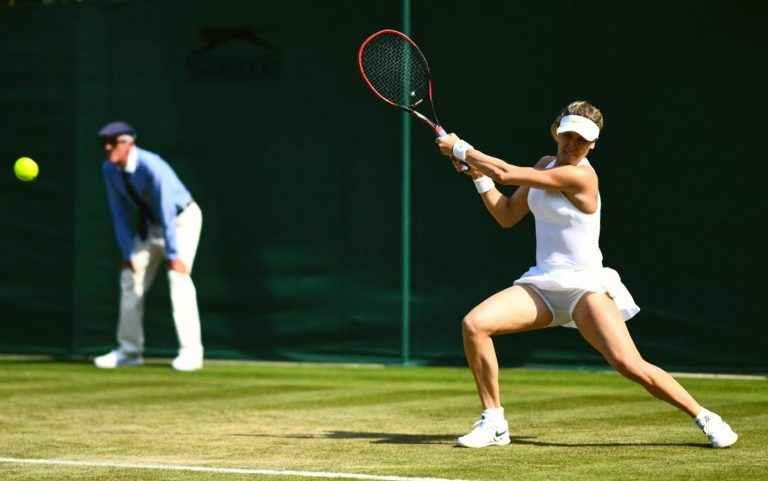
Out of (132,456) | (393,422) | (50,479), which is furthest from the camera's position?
(393,422)

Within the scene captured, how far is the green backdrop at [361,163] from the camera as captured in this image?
41.3 ft

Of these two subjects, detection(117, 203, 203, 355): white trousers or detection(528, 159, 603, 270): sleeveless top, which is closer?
detection(528, 159, 603, 270): sleeveless top

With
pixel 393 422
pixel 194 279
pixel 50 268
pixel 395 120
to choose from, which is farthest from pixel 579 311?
pixel 50 268

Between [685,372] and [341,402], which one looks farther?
[685,372]

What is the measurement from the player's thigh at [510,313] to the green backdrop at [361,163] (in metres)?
4.67

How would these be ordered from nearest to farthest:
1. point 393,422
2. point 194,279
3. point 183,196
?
1. point 393,422
2. point 183,196
3. point 194,279

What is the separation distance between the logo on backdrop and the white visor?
6.34 meters

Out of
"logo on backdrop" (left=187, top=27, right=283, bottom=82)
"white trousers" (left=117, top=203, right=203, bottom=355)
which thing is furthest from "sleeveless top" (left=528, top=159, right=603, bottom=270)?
"logo on backdrop" (left=187, top=27, right=283, bottom=82)

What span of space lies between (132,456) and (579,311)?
2.13m

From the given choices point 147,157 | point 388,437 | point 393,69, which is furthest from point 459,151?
point 147,157

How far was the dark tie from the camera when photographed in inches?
525

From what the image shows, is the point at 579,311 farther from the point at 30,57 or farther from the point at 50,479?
the point at 30,57

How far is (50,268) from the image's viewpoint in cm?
1470

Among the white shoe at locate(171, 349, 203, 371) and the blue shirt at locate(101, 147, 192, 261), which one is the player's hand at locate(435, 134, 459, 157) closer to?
the blue shirt at locate(101, 147, 192, 261)
